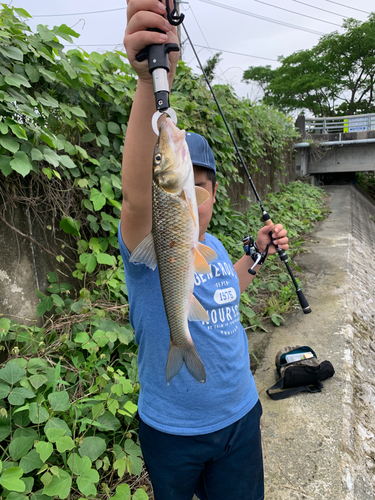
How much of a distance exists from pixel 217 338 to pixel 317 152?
19.1 metres

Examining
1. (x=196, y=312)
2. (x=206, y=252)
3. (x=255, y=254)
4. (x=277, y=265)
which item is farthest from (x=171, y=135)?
(x=277, y=265)

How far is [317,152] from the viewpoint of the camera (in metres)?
18.3

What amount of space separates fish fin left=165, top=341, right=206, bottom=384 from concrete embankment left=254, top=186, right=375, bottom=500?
1656 millimetres

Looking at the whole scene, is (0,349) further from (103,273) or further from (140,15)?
(140,15)

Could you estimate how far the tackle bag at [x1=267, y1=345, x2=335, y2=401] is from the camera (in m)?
3.13

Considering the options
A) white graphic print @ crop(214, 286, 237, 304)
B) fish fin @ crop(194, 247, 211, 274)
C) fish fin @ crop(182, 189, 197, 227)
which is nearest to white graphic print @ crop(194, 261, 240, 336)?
white graphic print @ crop(214, 286, 237, 304)

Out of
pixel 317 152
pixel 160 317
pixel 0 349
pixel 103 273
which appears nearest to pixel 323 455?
pixel 160 317

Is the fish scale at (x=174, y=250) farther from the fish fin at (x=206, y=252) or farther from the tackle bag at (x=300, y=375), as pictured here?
the tackle bag at (x=300, y=375)

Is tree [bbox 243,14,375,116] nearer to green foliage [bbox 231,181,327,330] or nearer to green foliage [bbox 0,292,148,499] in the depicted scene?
green foliage [bbox 231,181,327,330]

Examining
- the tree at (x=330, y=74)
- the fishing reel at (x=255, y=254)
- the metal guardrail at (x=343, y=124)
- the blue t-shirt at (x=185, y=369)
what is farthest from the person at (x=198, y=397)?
the tree at (x=330, y=74)

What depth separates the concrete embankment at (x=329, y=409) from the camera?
2300 mm

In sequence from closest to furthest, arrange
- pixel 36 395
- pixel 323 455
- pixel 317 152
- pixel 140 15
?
pixel 140 15, pixel 36 395, pixel 323 455, pixel 317 152

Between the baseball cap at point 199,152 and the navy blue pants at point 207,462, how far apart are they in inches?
47.9

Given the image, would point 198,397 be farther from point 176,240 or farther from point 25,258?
point 25,258
